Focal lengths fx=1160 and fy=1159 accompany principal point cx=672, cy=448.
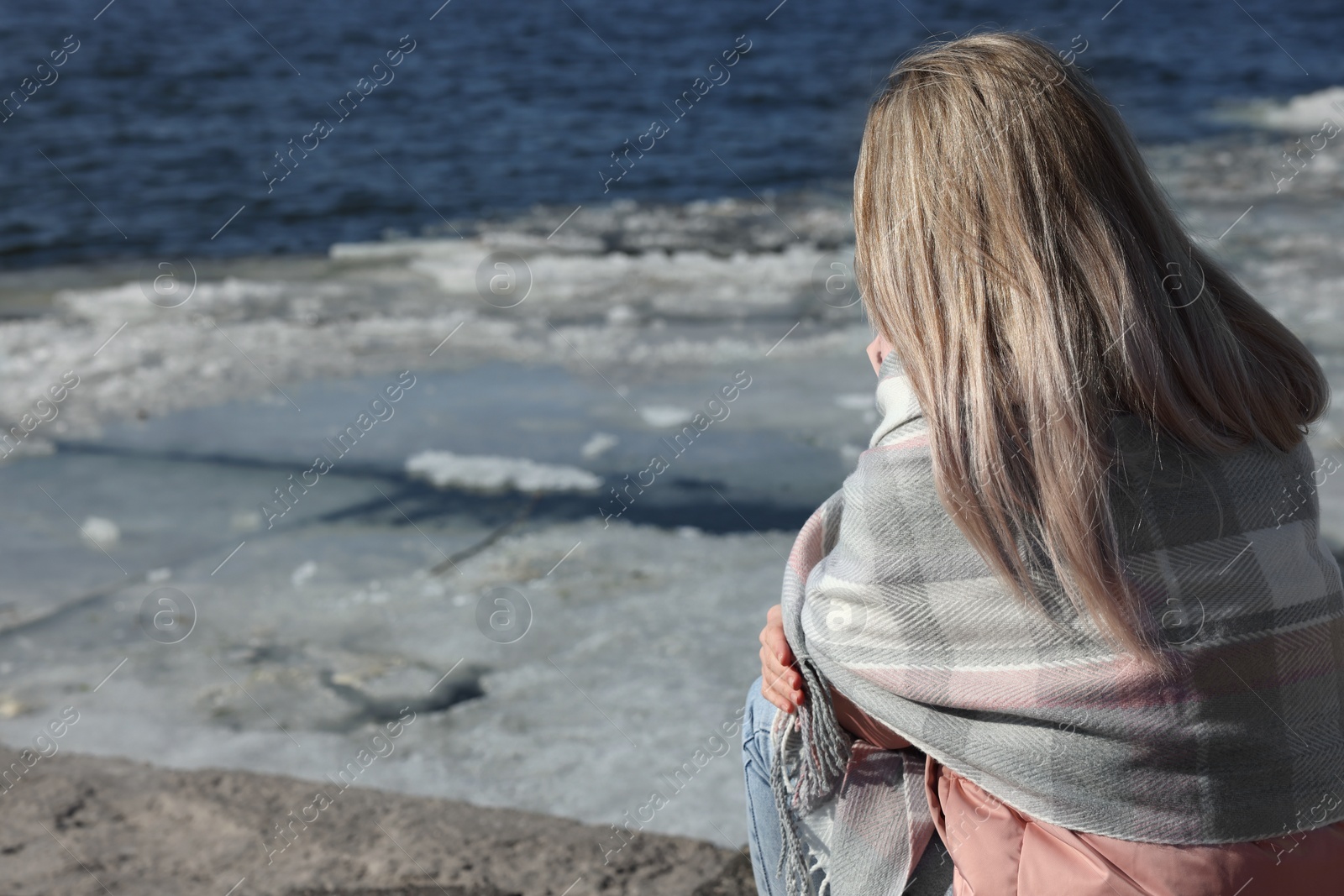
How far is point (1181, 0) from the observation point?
21734 mm

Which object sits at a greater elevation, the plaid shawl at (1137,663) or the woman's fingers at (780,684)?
the plaid shawl at (1137,663)

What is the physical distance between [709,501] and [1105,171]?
244 centimetres

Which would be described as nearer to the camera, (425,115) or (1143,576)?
(1143,576)

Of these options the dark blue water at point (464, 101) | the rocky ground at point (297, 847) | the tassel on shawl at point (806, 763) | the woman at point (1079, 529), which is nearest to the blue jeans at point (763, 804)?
the tassel on shawl at point (806, 763)

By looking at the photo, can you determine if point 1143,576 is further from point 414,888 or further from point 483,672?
point 483,672

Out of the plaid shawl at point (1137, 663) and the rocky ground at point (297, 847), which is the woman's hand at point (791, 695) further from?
the rocky ground at point (297, 847)

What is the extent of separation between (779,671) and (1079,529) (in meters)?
0.47

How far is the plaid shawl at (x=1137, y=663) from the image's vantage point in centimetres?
125

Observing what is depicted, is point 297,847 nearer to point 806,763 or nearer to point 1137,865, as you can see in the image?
point 806,763

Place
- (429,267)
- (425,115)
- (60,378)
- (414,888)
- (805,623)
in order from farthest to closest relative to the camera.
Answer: (425,115) < (429,267) < (60,378) < (414,888) < (805,623)

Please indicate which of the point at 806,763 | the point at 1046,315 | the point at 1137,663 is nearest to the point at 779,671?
the point at 806,763

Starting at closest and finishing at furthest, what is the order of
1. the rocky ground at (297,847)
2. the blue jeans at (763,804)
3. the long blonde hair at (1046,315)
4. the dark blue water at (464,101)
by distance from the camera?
1. the long blonde hair at (1046,315)
2. the blue jeans at (763,804)
3. the rocky ground at (297,847)
4. the dark blue water at (464,101)

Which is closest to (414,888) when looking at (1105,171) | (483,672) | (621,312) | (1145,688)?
(483,672)

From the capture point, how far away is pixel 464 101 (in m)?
14.6
